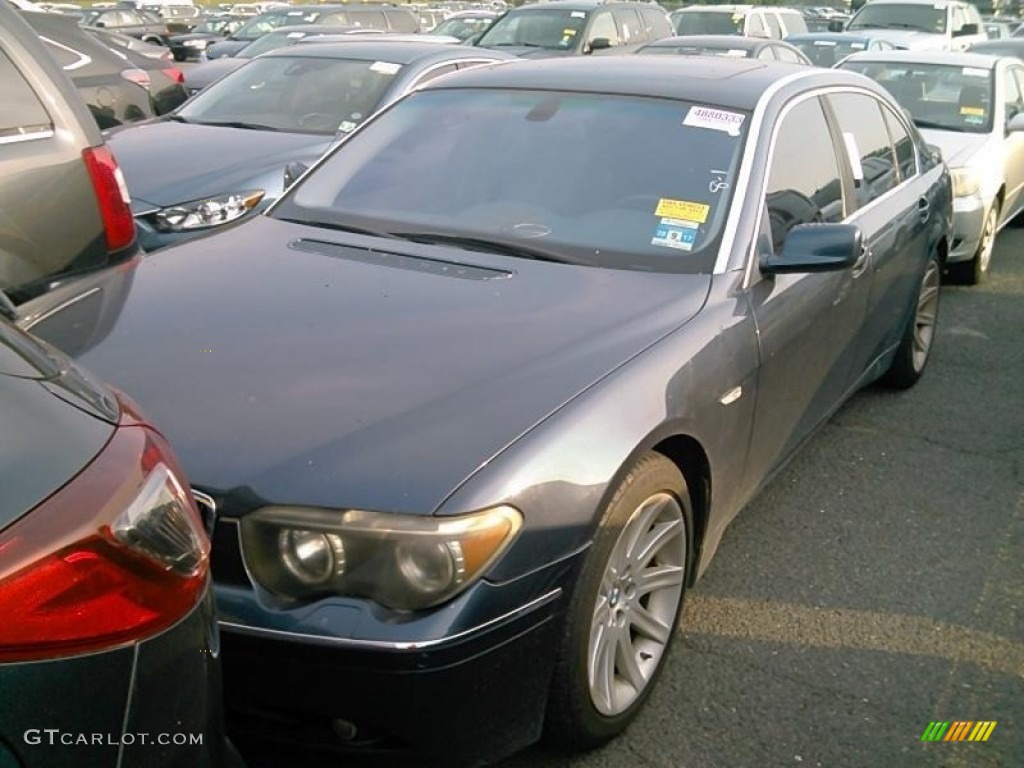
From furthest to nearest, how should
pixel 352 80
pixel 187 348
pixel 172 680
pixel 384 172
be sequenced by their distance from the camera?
pixel 352 80, pixel 384 172, pixel 187 348, pixel 172 680

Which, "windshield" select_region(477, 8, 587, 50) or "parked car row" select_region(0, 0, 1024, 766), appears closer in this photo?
"parked car row" select_region(0, 0, 1024, 766)

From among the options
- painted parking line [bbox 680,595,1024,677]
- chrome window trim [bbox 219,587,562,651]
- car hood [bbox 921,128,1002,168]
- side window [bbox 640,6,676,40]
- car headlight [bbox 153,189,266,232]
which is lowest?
side window [bbox 640,6,676,40]

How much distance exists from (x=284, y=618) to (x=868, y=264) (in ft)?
9.47

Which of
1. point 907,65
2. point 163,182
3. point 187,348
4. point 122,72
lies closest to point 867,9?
point 907,65

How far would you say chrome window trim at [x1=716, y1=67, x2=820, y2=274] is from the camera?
347 centimetres

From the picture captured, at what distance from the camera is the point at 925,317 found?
5.65 meters

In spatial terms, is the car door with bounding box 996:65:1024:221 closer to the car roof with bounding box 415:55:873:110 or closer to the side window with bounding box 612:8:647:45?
the car roof with bounding box 415:55:873:110

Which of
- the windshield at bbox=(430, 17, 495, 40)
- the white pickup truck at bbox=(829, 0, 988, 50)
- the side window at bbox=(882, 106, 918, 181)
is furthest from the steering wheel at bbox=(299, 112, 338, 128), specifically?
the white pickup truck at bbox=(829, 0, 988, 50)

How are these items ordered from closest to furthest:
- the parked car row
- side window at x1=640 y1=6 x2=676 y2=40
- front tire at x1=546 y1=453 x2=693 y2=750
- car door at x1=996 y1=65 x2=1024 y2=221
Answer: the parked car row
front tire at x1=546 y1=453 x2=693 y2=750
car door at x1=996 y1=65 x2=1024 y2=221
side window at x1=640 y1=6 x2=676 y2=40

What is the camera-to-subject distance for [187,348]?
2973 mm

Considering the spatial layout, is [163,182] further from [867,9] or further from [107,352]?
[867,9]

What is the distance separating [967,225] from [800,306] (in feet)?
14.3

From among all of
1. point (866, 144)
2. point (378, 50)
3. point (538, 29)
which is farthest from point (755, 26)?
point (866, 144)

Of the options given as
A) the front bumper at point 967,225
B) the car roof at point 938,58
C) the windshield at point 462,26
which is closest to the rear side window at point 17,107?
the front bumper at point 967,225
